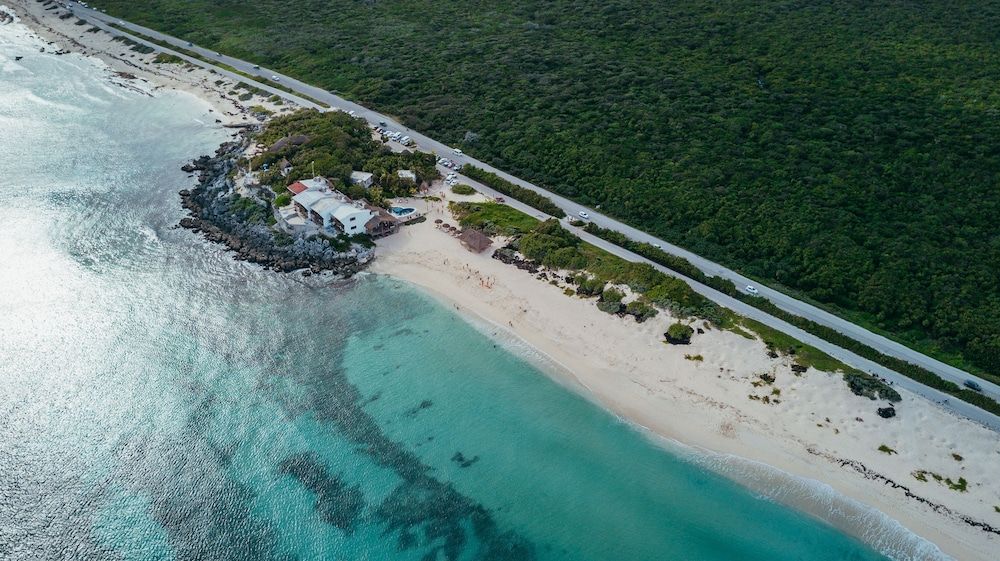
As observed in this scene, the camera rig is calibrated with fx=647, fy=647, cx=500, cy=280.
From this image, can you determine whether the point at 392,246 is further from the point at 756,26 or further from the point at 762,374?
the point at 756,26

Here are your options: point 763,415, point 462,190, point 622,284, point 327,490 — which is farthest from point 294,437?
point 462,190

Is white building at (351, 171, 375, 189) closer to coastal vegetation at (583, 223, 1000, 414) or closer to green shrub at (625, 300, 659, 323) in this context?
coastal vegetation at (583, 223, 1000, 414)

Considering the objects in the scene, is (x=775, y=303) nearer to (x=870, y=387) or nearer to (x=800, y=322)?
(x=800, y=322)

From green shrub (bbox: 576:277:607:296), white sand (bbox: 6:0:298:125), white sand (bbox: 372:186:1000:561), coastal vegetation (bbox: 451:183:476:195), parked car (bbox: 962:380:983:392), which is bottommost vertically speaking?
white sand (bbox: 372:186:1000:561)

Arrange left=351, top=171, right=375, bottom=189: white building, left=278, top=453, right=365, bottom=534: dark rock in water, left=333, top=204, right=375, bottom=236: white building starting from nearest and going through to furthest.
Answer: left=278, top=453, right=365, bottom=534: dark rock in water < left=333, top=204, right=375, bottom=236: white building < left=351, top=171, right=375, bottom=189: white building

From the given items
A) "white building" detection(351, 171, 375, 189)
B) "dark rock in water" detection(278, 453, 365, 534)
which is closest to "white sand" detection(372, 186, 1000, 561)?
"white building" detection(351, 171, 375, 189)

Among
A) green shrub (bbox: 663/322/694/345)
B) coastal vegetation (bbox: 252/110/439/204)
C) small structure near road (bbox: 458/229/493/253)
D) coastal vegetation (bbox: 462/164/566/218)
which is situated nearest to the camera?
green shrub (bbox: 663/322/694/345)

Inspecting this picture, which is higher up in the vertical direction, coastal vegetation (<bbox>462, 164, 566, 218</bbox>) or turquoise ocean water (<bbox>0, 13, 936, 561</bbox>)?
coastal vegetation (<bbox>462, 164, 566, 218</bbox>)
